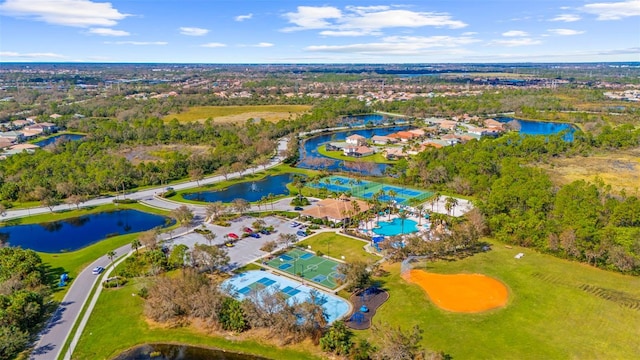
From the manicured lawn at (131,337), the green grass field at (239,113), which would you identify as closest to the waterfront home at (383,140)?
the green grass field at (239,113)

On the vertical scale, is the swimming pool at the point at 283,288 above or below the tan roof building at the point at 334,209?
below

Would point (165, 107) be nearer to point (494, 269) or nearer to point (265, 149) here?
point (265, 149)

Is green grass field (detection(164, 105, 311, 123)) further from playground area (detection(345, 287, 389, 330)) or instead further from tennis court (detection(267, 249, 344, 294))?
playground area (detection(345, 287, 389, 330))

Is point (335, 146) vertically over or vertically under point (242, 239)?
over

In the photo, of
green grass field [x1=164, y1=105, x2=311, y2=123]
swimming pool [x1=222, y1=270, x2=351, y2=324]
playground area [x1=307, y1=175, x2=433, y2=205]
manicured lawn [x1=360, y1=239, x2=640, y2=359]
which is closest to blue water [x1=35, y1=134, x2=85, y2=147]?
green grass field [x1=164, y1=105, x2=311, y2=123]

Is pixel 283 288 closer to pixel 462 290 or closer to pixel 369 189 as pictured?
pixel 462 290

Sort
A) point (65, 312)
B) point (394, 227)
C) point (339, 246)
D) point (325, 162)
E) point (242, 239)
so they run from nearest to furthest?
point (65, 312)
point (339, 246)
point (242, 239)
point (394, 227)
point (325, 162)

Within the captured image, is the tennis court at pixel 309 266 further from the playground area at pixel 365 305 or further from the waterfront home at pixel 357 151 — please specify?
the waterfront home at pixel 357 151

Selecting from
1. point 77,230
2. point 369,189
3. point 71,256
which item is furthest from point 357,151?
point 71,256

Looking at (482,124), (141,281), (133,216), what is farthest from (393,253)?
(482,124)
